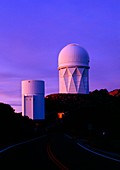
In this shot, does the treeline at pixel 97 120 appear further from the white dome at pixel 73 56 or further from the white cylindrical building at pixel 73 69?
the white dome at pixel 73 56

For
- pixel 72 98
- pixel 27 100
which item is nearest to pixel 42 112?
pixel 27 100

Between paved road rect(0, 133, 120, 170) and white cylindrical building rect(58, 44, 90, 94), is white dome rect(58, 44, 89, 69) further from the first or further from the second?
paved road rect(0, 133, 120, 170)

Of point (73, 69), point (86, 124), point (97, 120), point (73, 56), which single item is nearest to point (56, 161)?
point (97, 120)

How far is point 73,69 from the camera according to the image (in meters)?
137

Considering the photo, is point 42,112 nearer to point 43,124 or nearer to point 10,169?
point 43,124

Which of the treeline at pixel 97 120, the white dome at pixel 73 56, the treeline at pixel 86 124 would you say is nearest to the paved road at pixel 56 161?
the treeline at pixel 86 124

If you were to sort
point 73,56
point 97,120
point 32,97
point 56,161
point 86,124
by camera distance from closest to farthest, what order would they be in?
point 56,161 < point 97,120 < point 86,124 < point 32,97 < point 73,56

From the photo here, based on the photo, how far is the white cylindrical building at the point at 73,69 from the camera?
133375mm

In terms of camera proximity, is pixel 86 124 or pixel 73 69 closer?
pixel 86 124

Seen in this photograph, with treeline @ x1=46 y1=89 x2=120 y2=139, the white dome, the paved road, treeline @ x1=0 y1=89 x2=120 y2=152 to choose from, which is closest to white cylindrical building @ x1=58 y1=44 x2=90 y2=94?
the white dome

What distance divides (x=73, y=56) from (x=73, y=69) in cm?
658

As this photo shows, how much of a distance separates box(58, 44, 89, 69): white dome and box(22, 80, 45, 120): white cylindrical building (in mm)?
26836

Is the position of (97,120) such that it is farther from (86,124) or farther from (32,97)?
(32,97)

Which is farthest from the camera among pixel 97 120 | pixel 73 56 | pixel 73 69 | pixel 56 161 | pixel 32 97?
pixel 73 69
